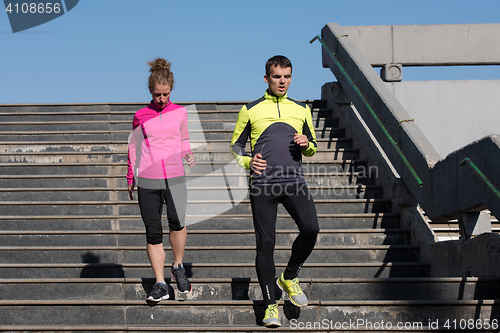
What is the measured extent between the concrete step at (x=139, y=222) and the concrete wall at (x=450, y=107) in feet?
10.0

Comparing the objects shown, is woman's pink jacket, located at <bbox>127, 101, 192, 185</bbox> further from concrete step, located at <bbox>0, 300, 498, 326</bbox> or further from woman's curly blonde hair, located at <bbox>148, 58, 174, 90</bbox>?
concrete step, located at <bbox>0, 300, 498, 326</bbox>

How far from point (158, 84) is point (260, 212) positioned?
1.23 m

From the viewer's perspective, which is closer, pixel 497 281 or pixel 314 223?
pixel 314 223

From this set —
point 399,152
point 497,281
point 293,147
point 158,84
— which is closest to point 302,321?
point 293,147

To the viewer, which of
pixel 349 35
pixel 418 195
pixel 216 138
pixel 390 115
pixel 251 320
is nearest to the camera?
pixel 251 320

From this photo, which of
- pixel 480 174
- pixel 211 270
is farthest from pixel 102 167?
pixel 480 174

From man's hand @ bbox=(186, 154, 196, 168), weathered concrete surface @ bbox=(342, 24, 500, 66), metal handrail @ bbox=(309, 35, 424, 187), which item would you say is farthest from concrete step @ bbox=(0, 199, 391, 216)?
weathered concrete surface @ bbox=(342, 24, 500, 66)

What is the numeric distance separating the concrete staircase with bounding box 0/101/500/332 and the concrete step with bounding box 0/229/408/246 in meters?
0.01

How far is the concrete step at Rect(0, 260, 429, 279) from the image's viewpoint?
4.90 metres

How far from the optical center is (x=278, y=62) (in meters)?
3.65

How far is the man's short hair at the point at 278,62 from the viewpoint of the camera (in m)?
3.66

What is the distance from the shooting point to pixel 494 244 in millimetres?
4059

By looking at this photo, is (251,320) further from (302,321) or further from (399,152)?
(399,152)

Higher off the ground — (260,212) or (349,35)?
(349,35)
